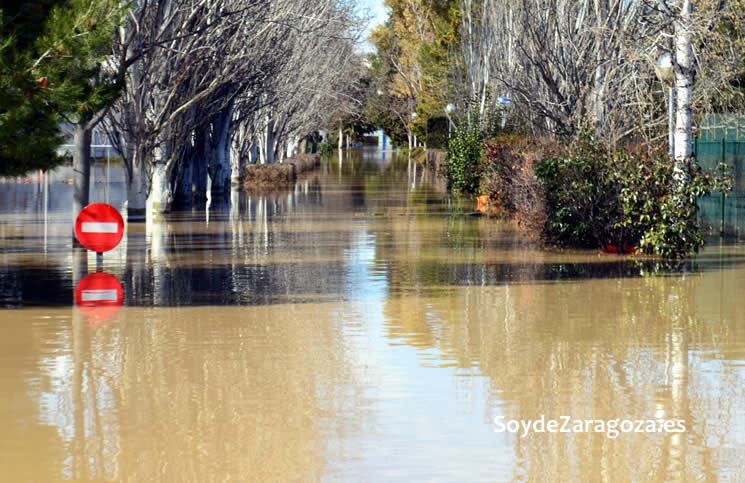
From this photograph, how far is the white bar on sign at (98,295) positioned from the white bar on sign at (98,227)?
2.98 m

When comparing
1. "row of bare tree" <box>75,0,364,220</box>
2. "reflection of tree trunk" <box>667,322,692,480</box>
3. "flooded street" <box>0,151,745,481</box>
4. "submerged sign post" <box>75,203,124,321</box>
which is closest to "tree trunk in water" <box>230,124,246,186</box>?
"row of bare tree" <box>75,0,364,220</box>

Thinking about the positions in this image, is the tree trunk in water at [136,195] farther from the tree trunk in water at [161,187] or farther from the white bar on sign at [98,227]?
the white bar on sign at [98,227]

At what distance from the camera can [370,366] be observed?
9.11 m

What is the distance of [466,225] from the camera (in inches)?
931

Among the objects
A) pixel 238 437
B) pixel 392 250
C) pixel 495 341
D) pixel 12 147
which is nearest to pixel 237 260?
pixel 392 250

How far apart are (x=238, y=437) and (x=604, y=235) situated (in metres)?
11.7

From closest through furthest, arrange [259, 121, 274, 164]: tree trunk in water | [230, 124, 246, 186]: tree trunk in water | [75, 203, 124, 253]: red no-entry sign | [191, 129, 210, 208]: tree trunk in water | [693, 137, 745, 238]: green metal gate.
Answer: [75, 203, 124, 253]: red no-entry sign, [693, 137, 745, 238]: green metal gate, [191, 129, 210, 208]: tree trunk in water, [230, 124, 246, 186]: tree trunk in water, [259, 121, 274, 164]: tree trunk in water

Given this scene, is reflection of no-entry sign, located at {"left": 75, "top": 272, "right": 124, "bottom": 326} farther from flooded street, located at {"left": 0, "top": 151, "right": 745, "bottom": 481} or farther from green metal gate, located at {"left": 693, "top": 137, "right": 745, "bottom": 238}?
green metal gate, located at {"left": 693, "top": 137, "right": 745, "bottom": 238}

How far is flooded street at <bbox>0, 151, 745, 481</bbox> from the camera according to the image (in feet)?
21.3

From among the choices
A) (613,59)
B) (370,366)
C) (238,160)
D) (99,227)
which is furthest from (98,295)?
(238,160)

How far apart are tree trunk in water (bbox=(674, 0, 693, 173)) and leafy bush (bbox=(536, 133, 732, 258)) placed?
20 cm

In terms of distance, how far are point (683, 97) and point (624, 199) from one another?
1873 mm

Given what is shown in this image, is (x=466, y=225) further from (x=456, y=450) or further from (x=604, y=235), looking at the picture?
(x=456, y=450)

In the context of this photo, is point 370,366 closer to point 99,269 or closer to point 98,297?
point 98,297
